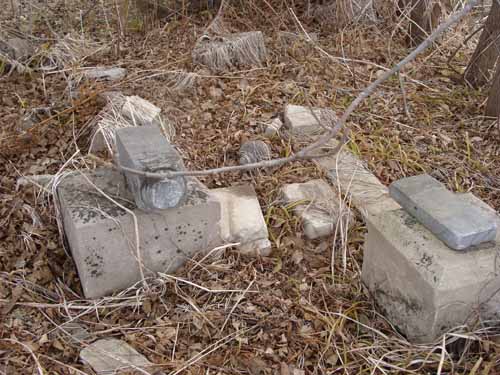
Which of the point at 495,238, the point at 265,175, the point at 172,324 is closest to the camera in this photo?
the point at 495,238

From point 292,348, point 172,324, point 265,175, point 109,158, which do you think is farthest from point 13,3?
point 292,348

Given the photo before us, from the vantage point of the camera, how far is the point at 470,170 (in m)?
3.43

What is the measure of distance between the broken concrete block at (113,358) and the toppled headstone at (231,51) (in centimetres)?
239

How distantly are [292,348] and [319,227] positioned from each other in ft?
2.34

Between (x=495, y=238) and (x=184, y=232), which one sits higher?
(x=495, y=238)

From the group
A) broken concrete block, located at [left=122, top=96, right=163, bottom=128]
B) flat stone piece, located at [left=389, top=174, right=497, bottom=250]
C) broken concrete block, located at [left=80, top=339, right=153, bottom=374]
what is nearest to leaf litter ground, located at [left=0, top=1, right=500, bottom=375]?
broken concrete block, located at [left=80, top=339, right=153, bottom=374]

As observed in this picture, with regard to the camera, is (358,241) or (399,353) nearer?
(399,353)

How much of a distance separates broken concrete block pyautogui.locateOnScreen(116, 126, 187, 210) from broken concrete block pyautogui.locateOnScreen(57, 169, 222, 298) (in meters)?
0.11

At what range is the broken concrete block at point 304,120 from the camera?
3607 mm

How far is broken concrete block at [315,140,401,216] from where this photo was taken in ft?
9.95

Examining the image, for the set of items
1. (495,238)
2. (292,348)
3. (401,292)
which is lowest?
(292,348)

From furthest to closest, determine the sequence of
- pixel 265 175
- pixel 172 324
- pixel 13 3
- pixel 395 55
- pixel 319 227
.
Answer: pixel 13 3, pixel 395 55, pixel 265 175, pixel 319 227, pixel 172 324

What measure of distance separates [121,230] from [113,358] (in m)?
0.51

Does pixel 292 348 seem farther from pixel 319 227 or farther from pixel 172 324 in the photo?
pixel 319 227
